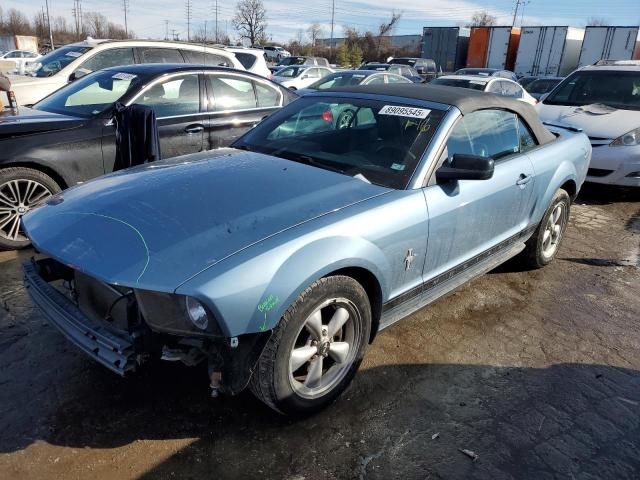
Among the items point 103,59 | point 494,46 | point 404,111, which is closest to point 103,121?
point 404,111

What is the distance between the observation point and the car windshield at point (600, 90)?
7.81 metres

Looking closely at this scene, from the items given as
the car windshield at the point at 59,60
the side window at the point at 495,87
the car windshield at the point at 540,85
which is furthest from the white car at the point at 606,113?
the car windshield at the point at 540,85

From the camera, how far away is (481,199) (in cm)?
336

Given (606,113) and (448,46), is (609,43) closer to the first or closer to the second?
(448,46)

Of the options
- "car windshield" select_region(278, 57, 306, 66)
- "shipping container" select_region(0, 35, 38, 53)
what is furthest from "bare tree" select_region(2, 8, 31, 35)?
"car windshield" select_region(278, 57, 306, 66)

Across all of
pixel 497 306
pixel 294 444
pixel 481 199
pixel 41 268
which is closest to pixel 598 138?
pixel 497 306

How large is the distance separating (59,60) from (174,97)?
3.97 m

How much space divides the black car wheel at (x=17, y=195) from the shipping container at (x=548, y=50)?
118 ft

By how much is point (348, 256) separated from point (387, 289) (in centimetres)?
45

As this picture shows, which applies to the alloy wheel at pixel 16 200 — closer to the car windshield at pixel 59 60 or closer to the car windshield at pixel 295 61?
the car windshield at pixel 59 60

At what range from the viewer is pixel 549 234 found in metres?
4.69

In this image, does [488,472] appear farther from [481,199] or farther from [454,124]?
[454,124]

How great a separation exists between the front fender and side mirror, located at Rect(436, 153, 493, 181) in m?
0.91

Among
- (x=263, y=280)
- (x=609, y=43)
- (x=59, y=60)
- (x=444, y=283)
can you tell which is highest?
(x=609, y=43)
